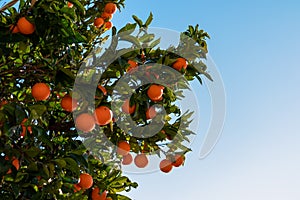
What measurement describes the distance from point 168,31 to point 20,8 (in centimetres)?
118

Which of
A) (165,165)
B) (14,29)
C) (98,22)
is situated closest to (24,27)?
(14,29)

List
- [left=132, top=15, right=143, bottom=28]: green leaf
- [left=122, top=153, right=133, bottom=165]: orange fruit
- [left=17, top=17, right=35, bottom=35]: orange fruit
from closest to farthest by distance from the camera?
[left=17, top=17, right=35, bottom=35]: orange fruit → [left=132, top=15, right=143, bottom=28]: green leaf → [left=122, top=153, right=133, bottom=165]: orange fruit

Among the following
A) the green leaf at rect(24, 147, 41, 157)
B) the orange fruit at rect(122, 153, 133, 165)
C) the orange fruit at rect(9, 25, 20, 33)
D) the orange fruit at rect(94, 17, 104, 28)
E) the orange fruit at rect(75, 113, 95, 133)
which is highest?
the orange fruit at rect(94, 17, 104, 28)

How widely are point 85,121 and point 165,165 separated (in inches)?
42.7

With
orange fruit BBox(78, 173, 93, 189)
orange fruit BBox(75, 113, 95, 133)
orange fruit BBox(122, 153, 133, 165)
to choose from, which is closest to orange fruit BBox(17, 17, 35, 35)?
orange fruit BBox(75, 113, 95, 133)

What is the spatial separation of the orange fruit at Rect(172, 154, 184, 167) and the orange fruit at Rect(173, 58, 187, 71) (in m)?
0.91

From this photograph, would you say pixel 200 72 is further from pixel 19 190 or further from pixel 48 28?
pixel 19 190

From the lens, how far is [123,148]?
3.72 metres

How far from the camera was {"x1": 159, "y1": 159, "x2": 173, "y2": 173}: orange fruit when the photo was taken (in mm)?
3947

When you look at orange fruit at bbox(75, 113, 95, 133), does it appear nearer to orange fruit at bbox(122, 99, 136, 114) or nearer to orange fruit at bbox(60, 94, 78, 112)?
orange fruit at bbox(60, 94, 78, 112)

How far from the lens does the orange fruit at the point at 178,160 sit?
3.93 m

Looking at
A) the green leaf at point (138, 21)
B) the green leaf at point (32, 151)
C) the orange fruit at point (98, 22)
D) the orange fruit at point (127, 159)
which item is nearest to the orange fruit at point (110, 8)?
the orange fruit at point (98, 22)

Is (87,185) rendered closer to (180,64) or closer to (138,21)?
(180,64)

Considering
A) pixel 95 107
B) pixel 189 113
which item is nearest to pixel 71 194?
pixel 95 107
